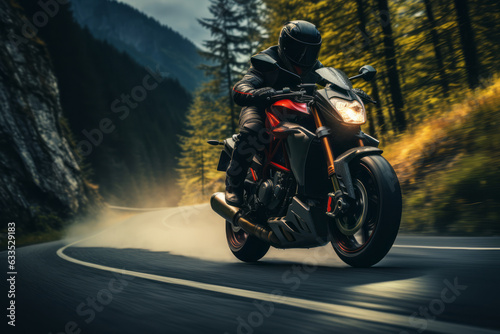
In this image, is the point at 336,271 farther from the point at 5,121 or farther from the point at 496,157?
the point at 5,121

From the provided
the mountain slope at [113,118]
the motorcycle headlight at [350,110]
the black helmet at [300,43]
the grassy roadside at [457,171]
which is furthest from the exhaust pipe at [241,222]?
the mountain slope at [113,118]

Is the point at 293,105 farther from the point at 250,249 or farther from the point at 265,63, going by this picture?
the point at 250,249

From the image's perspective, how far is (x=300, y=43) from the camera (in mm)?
4035

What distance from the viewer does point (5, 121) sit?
18938 mm

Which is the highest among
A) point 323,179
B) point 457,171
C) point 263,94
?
point 263,94

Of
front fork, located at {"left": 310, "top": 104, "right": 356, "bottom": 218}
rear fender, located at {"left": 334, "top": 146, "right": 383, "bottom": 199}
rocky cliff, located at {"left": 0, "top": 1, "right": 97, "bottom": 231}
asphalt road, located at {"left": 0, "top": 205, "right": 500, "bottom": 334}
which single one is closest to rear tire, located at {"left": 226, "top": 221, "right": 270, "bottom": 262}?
asphalt road, located at {"left": 0, "top": 205, "right": 500, "bottom": 334}

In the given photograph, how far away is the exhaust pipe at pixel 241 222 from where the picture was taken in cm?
398

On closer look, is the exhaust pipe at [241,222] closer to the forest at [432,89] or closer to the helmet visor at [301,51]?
the helmet visor at [301,51]

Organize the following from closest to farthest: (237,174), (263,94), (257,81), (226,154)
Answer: (263,94) → (257,81) → (237,174) → (226,154)

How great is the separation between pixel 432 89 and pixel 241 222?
25.5ft

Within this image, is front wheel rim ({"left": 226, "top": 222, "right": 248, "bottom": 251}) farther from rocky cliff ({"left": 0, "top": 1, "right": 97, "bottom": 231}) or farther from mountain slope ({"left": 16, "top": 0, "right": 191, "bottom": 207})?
mountain slope ({"left": 16, "top": 0, "right": 191, "bottom": 207})

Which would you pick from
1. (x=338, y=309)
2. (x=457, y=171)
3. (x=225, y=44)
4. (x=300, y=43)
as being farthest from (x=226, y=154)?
(x=225, y=44)

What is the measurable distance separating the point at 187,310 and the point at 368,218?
1508 mm

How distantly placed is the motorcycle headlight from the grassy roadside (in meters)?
3.11
